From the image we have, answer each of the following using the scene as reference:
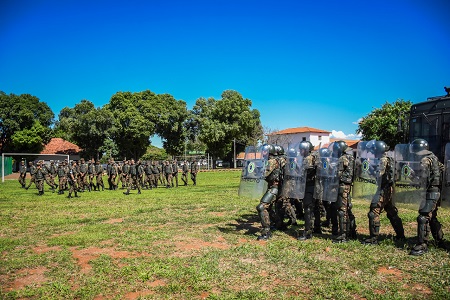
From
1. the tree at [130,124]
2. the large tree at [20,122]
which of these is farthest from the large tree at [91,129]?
the large tree at [20,122]

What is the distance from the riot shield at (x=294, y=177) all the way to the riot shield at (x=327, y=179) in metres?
0.32

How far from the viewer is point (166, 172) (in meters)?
22.1

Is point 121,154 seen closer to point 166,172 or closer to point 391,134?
point 166,172

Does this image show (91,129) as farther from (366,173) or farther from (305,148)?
(366,173)

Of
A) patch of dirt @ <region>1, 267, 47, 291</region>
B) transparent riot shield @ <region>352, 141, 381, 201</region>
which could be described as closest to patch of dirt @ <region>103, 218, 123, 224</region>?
patch of dirt @ <region>1, 267, 47, 291</region>

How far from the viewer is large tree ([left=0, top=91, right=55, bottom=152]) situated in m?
42.0

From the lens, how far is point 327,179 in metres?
7.41

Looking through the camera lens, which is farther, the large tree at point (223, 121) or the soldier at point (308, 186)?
the large tree at point (223, 121)

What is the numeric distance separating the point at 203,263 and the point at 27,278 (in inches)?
112

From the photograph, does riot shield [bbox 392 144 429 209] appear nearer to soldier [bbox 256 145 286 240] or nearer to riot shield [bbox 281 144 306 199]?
riot shield [bbox 281 144 306 199]

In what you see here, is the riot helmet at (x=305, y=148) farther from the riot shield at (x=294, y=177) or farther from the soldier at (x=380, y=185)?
the soldier at (x=380, y=185)

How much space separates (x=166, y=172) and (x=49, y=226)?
1236 centimetres

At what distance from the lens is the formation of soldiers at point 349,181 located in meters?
6.46

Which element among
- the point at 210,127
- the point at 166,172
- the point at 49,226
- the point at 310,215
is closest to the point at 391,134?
the point at 166,172
